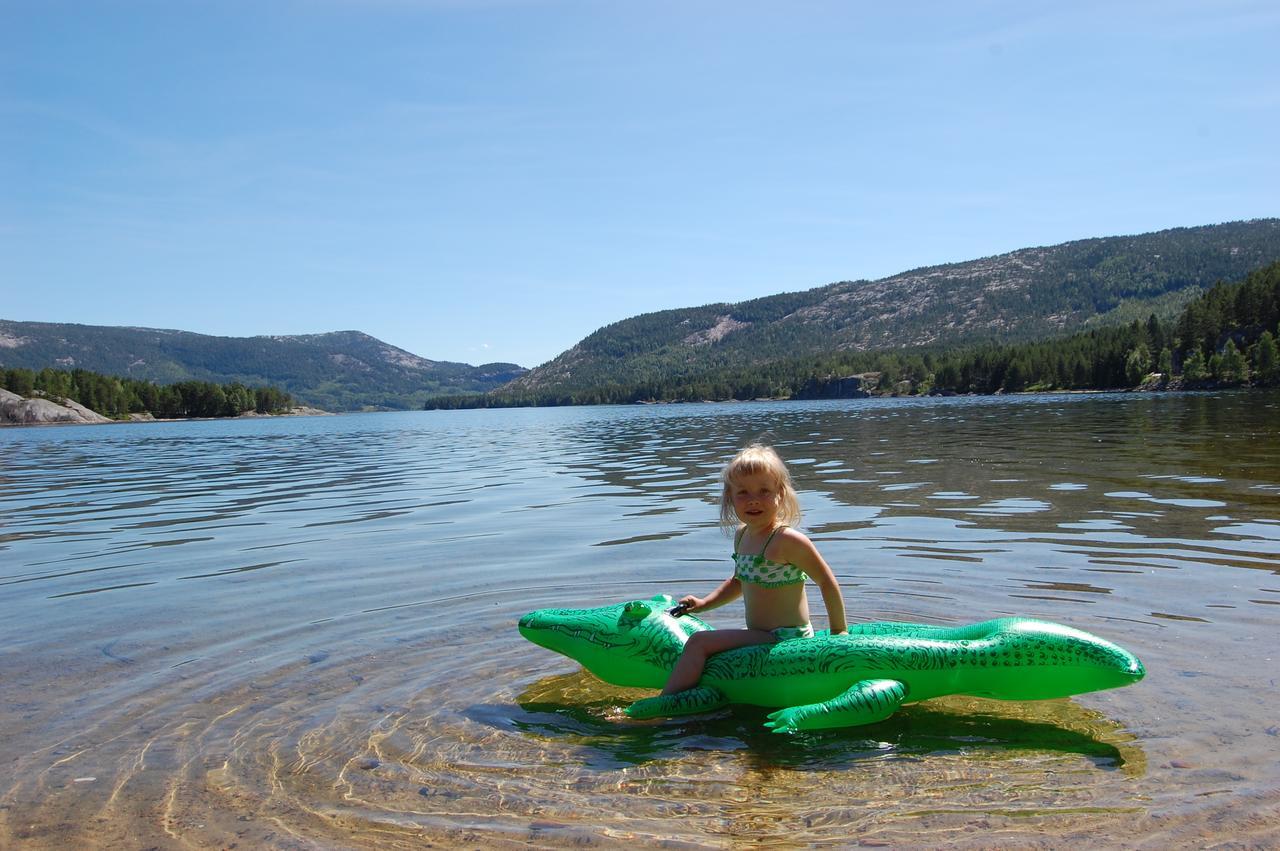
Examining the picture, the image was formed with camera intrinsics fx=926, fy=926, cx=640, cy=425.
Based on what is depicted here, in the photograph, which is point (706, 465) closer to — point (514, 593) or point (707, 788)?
point (514, 593)

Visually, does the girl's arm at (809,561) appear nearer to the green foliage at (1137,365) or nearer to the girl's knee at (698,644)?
the girl's knee at (698,644)

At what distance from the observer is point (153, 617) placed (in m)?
9.65

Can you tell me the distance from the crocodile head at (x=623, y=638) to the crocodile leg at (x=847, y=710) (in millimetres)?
1256

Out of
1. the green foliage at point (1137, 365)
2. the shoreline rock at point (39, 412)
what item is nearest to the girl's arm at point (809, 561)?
the green foliage at point (1137, 365)

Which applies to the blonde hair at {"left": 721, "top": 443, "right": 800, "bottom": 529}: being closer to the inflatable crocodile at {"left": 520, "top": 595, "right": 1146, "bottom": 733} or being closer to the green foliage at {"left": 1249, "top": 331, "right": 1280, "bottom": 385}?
the inflatable crocodile at {"left": 520, "top": 595, "right": 1146, "bottom": 733}

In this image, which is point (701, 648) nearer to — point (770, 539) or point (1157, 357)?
point (770, 539)

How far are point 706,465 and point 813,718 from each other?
20.7 m

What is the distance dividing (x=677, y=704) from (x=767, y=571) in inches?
44.1

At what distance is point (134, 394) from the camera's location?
5394 inches

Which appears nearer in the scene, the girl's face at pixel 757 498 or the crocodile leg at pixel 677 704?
the crocodile leg at pixel 677 704

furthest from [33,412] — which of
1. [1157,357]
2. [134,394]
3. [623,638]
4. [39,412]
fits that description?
[1157,357]

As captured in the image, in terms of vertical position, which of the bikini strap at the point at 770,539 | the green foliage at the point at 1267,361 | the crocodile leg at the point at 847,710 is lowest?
the crocodile leg at the point at 847,710

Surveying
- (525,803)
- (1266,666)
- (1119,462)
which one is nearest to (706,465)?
(1119,462)

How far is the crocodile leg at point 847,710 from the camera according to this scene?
5.80m
